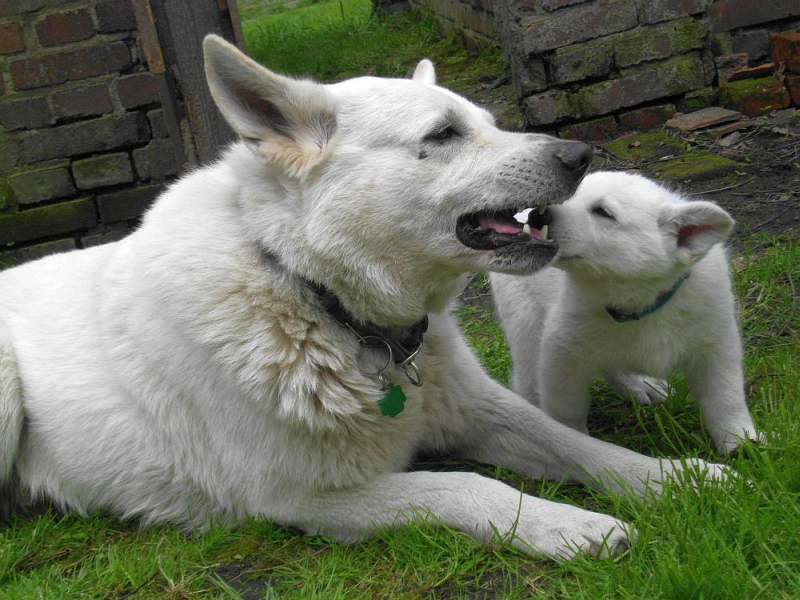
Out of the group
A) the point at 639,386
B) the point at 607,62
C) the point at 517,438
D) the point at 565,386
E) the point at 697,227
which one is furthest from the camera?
the point at 607,62

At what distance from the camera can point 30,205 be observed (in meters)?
5.84

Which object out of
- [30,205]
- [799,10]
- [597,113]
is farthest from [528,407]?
[799,10]

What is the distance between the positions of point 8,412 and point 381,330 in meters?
1.29

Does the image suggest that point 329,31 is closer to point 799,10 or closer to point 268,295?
point 799,10

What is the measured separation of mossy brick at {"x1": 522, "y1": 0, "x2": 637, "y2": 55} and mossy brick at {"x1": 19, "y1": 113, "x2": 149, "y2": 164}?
7.70 feet

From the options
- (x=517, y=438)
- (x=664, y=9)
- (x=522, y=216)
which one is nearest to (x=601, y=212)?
(x=522, y=216)

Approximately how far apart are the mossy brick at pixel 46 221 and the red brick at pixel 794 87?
13.7ft

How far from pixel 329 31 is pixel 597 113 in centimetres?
651

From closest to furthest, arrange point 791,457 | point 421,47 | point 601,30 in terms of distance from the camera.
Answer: point 791,457 < point 601,30 < point 421,47

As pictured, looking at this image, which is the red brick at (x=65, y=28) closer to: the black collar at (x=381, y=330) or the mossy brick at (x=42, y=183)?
the mossy brick at (x=42, y=183)

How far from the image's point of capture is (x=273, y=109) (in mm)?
2715

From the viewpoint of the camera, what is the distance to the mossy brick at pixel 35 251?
19.2ft

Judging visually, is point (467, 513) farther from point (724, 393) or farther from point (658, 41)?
point (658, 41)

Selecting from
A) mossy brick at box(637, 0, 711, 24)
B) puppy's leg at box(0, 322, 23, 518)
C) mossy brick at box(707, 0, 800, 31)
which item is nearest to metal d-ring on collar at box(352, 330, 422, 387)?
puppy's leg at box(0, 322, 23, 518)
